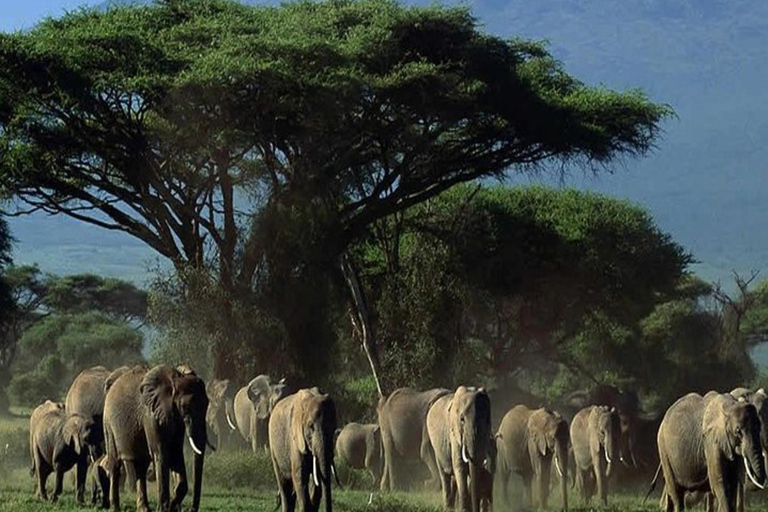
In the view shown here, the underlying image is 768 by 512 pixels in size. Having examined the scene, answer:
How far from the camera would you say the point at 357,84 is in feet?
113

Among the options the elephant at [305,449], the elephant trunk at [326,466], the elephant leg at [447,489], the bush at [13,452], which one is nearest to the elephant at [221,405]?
the bush at [13,452]

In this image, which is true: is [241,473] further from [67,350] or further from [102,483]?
[67,350]

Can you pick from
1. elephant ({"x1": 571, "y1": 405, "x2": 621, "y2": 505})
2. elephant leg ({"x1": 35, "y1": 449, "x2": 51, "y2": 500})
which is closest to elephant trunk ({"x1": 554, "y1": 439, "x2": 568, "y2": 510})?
elephant ({"x1": 571, "y1": 405, "x2": 621, "y2": 505})

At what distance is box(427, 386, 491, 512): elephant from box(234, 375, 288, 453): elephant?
6.03m

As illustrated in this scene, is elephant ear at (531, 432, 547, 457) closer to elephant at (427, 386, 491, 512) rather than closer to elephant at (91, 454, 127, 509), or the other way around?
elephant at (427, 386, 491, 512)

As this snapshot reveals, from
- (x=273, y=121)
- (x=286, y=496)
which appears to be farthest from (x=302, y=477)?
(x=273, y=121)

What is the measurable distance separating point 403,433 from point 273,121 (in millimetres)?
9359

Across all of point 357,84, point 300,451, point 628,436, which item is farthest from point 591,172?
point 300,451

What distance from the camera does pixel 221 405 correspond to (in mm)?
35125

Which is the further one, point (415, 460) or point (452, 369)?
point (452, 369)

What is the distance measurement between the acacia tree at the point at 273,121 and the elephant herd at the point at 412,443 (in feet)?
23.2

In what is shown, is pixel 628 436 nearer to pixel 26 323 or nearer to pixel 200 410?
pixel 200 410

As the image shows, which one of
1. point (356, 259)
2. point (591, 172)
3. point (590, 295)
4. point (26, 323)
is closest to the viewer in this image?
point (591, 172)

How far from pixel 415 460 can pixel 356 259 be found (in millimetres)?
15815
